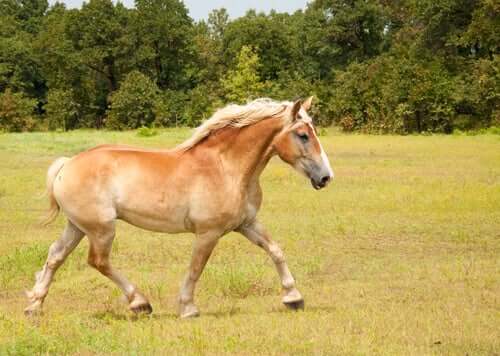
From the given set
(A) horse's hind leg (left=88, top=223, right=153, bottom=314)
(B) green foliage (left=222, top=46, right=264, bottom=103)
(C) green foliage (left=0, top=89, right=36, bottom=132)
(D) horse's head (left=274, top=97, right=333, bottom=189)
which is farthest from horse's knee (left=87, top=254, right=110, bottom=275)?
(B) green foliage (left=222, top=46, right=264, bottom=103)

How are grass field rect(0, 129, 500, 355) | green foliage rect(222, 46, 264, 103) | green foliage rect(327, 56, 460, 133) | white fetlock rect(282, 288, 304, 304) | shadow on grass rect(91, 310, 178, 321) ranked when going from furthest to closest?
green foliage rect(222, 46, 264, 103) < green foliage rect(327, 56, 460, 133) < white fetlock rect(282, 288, 304, 304) < shadow on grass rect(91, 310, 178, 321) < grass field rect(0, 129, 500, 355)

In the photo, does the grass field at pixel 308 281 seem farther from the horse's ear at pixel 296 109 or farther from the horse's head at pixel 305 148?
the horse's ear at pixel 296 109

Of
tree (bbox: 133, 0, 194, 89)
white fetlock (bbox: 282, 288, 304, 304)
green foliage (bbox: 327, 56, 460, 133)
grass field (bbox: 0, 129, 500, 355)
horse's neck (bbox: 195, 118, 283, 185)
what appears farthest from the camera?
tree (bbox: 133, 0, 194, 89)

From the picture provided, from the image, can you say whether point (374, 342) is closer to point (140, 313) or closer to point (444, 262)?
point (140, 313)

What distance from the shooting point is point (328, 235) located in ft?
44.7

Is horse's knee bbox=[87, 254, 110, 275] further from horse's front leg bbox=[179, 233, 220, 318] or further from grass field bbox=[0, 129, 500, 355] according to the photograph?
horse's front leg bbox=[179, 233, 220, 318]

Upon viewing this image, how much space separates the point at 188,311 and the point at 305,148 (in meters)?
1.94

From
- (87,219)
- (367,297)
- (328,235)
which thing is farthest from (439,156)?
(87,219)

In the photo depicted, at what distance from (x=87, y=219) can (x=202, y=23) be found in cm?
8486

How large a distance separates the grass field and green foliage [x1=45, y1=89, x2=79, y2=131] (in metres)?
41.4

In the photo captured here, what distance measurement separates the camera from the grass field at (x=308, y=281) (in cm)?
679

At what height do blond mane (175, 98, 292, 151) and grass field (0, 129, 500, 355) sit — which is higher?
blond mane (175, 98, 292, 151)

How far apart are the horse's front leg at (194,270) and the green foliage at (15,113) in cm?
5306

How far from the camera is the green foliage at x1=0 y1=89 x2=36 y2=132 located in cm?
5831
